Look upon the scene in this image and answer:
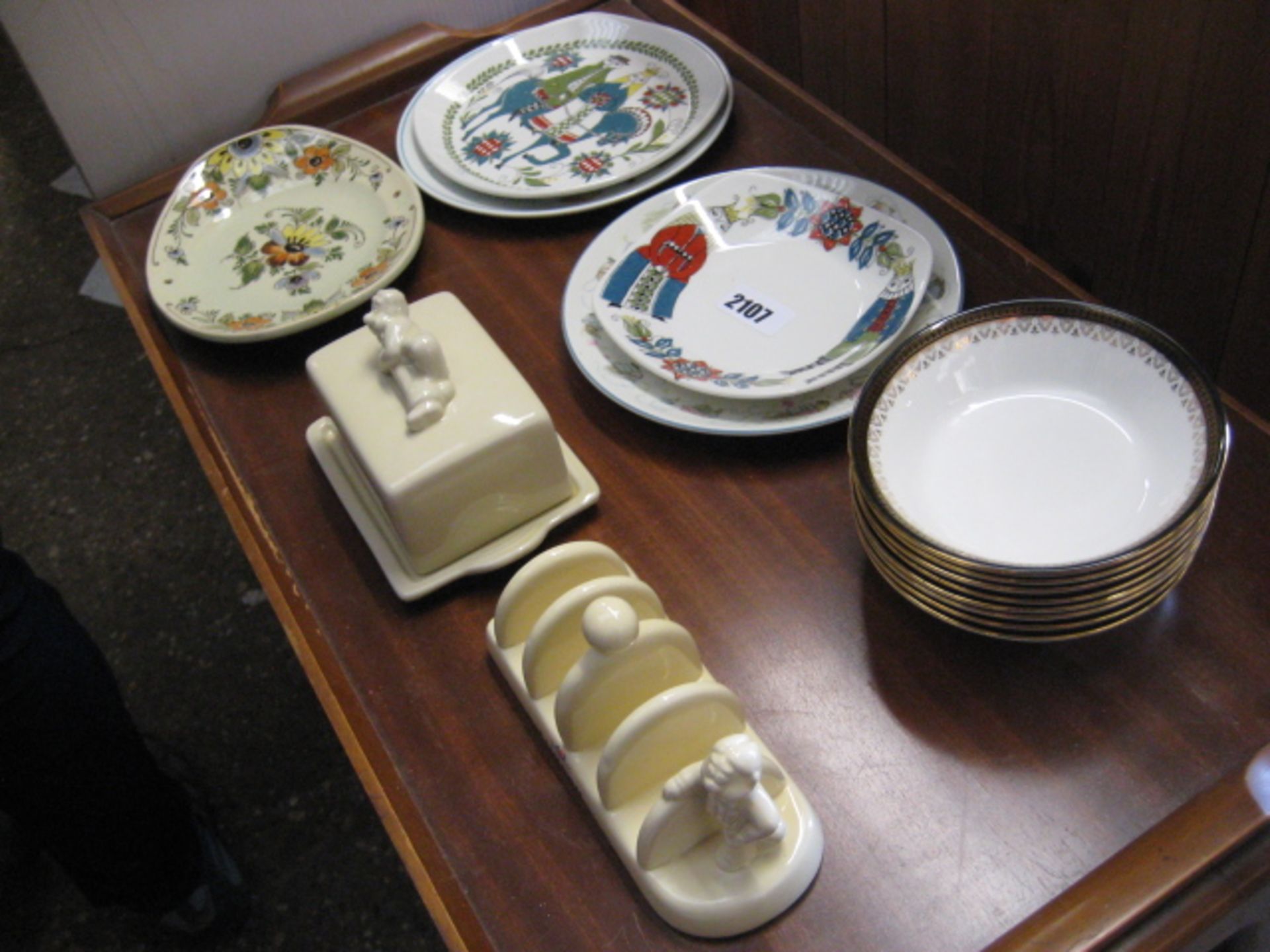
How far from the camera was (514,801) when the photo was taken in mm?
712

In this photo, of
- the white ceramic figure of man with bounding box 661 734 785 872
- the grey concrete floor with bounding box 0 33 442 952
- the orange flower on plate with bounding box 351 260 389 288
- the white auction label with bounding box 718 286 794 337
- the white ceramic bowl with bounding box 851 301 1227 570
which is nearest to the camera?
the white ceramic figure of man with bounding box 661 734 785 872

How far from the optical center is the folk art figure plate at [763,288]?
34.5 inches

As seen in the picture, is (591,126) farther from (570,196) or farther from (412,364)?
(412,364)

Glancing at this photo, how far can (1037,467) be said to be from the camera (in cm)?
75

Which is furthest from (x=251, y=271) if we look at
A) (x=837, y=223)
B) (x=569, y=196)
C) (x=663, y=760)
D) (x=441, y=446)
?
(x=663, y=760)

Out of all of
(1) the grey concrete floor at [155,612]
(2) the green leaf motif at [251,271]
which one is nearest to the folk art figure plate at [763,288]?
(2) the green leaf motif at [251,271]

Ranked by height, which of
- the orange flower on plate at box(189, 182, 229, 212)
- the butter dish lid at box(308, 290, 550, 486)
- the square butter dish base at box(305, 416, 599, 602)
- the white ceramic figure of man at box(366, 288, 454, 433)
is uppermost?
the white ceramic figure of man at box(366, 288, 454, 433)

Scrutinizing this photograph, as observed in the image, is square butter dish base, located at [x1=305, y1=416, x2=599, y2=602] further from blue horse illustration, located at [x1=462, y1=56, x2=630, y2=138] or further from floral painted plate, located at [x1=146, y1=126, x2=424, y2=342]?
blue horse illustration, located at [x1=462, y1=56, x2=630, y2=138]

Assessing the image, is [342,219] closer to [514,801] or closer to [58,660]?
[58,660]

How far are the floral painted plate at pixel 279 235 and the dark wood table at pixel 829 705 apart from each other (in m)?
0.09

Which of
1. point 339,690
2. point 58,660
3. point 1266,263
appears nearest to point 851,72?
point 1266,263

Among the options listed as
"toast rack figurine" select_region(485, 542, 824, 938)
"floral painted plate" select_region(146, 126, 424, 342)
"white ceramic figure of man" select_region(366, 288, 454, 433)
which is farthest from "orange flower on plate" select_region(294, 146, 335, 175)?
"toast rack figurine" select_region(485, 542, 824, 938)

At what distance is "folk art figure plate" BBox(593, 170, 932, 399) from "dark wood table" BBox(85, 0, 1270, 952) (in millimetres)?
50

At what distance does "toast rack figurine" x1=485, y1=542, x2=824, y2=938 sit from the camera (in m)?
0.60
